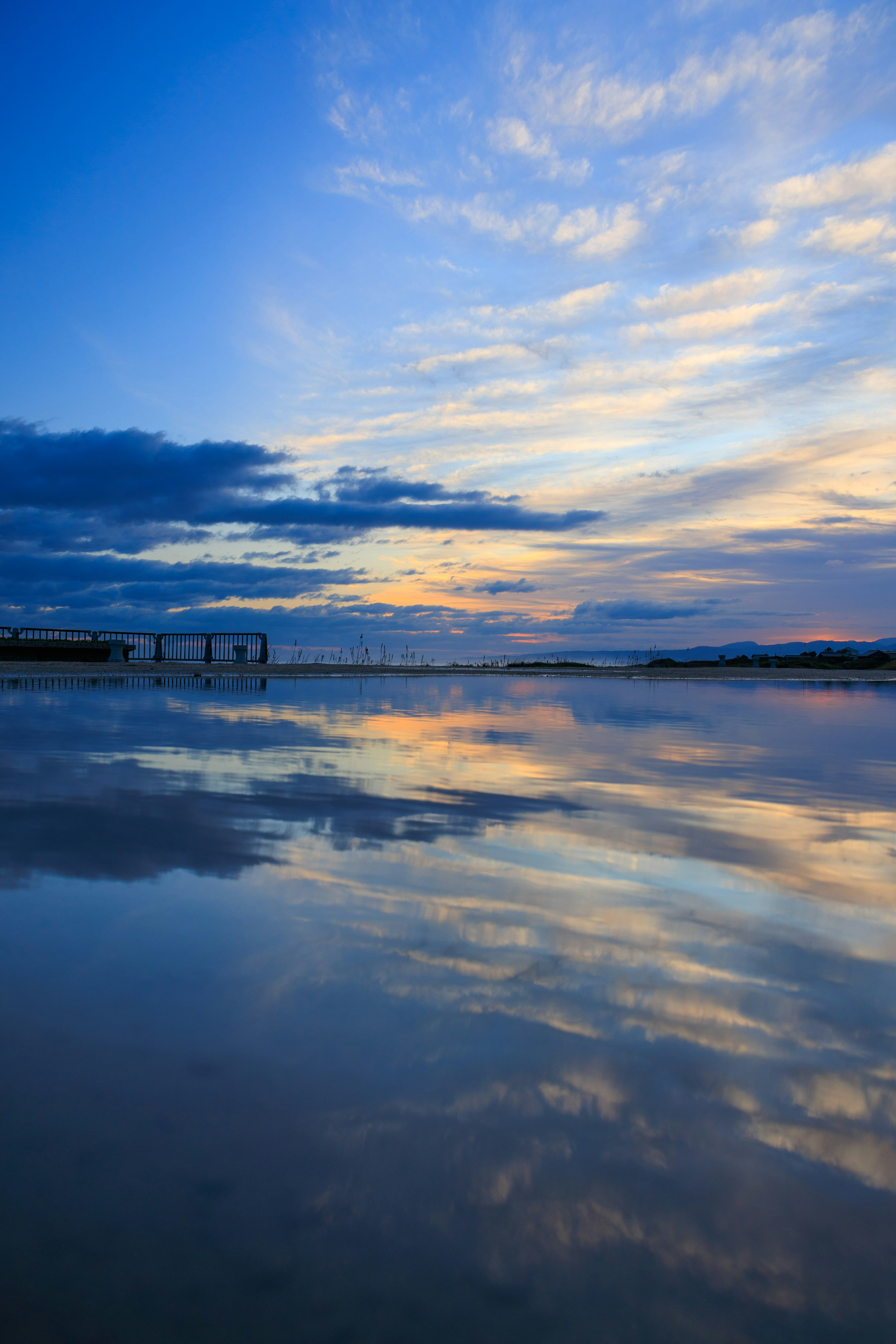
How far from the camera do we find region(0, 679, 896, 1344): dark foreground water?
1789 mm

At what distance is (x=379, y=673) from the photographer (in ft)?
172

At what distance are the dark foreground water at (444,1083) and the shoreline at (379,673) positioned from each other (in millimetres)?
31870

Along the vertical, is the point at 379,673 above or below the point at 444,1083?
above

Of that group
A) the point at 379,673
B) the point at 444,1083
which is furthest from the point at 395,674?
the point at 444,1083

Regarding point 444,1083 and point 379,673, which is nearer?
point 444,1083

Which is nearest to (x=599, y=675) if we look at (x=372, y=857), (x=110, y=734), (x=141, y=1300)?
(x=110, y=734)

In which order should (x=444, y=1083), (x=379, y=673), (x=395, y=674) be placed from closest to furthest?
(x=444, y=1083) < (x=395, y=674) < (x=379, y=673)

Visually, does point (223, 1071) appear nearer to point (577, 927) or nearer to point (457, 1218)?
point (457, 1218)

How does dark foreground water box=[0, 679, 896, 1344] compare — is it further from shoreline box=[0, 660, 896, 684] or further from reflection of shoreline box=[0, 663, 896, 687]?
shoreline box=[0, 660, 896, 684]

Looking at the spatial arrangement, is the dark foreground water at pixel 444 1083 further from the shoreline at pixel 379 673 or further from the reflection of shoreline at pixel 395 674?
the shoreline at pixel 379 673

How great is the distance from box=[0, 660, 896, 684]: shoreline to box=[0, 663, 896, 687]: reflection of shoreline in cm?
10

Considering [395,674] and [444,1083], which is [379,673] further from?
[444,1083]

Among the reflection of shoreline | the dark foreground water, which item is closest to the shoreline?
the reflection of shoreline

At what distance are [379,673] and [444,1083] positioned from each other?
50.1m
